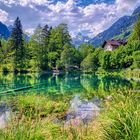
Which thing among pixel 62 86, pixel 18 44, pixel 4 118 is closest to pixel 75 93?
pixel 62 86

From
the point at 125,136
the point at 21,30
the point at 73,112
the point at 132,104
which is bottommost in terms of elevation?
the point at 73,112

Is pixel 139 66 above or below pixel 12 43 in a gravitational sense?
below

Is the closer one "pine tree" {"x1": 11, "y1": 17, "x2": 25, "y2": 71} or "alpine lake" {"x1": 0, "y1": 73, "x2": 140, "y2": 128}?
"alpine lake" {"x1": 0, "y1": 73, "x2": 140, "y2": 128}

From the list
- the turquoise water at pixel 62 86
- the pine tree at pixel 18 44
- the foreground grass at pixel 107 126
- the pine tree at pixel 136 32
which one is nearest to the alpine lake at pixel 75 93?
the turquoise water at pixel 62 86

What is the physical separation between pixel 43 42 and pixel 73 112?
265ft

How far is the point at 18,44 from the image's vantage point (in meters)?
95.0

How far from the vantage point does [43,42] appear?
9831 centimetres

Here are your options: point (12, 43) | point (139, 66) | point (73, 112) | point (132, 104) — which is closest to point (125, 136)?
point (132, 104)

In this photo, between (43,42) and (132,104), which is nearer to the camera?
(132,104)

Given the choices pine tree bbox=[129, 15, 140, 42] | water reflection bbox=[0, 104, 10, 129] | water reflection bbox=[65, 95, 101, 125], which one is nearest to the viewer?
water reflection bbox=[0, 104, 10, 129]

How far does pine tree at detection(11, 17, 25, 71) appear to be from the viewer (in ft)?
299

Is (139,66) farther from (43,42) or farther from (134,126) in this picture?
(134,126)

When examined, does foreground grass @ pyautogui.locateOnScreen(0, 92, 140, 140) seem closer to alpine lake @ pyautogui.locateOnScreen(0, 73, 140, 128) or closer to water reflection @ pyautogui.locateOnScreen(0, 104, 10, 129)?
water reflection @ pyautogui.locateOnScreen(0, 104, 10, 129)

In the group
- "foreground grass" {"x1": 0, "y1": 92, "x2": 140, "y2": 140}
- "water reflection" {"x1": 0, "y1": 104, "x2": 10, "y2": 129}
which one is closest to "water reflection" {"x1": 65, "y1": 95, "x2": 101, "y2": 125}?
"water reflection" {"x1": 0, "y1": 104, "x2": 10, "y2": 129}
